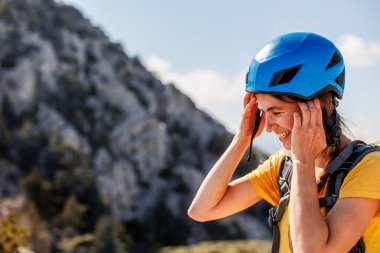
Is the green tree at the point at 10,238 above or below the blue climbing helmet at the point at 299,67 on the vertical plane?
below

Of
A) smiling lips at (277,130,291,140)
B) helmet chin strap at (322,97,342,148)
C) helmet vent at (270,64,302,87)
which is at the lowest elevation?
helmet chin strap at (322,97,342,148)

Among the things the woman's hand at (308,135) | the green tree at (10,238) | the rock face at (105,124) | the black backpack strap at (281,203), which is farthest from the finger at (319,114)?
the rock face at (105,124)

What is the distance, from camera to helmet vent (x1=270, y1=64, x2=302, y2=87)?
2041 millimetres

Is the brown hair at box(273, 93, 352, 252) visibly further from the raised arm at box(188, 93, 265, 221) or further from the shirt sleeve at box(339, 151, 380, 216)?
the raised arm at box(188, 93, 265, 221)

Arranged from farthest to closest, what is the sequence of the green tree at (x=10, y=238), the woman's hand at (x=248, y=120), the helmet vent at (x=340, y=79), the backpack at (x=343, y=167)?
the green tree at (x=10, y=238), the woman's hand at (x=248, y=120), the helmet vent at (x=340, y=79), the backpack at (x=343, y=167)

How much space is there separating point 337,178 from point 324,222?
9.2 inches

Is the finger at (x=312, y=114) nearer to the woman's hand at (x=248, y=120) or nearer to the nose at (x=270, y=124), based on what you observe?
the nose at (x=270, y=124)

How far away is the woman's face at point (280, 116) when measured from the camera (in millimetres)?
2018

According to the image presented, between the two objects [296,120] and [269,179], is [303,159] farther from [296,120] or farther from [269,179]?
[269,179]

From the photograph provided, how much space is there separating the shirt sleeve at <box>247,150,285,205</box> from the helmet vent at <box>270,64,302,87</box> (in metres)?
0.49

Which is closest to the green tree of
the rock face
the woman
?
the woman

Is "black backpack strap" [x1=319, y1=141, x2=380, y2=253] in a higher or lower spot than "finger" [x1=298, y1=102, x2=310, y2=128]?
lower

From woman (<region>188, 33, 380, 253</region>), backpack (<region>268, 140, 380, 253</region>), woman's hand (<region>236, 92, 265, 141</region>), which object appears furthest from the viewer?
woman's hand (<region>236, 92, 265, 141</region>)

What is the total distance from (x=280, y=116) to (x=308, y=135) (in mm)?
198
